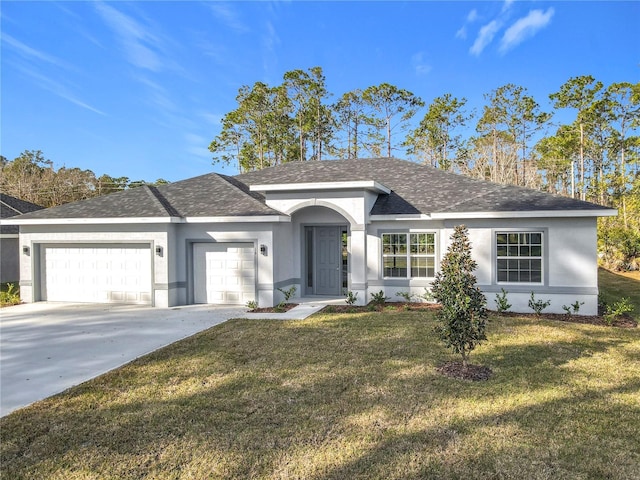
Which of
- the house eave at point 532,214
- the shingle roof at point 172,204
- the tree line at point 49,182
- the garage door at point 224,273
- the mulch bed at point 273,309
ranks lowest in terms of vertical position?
the mulch bed at point 273,309

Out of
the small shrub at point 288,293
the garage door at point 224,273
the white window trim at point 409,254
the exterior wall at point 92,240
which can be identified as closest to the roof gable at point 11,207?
the exterior wall at point 92,240

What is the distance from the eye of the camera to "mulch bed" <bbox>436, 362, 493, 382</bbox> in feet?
21.2

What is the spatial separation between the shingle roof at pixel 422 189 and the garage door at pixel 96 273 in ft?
17.7

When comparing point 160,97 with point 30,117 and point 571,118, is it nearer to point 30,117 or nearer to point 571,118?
point 30,117

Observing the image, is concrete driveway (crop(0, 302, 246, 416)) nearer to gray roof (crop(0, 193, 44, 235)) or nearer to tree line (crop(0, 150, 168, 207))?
gray roof (crop(0, 193, 44, 235))

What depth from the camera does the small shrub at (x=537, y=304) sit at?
38.5 ft

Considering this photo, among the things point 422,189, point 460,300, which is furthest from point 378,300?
point 460,300

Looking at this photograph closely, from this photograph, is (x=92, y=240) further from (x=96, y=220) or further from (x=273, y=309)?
(x=273, y=309)

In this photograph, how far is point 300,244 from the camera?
14570 mm

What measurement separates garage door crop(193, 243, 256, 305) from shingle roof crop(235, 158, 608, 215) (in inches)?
114

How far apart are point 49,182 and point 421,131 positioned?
128 ft

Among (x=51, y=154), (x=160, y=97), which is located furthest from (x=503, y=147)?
(x=51, y=154)

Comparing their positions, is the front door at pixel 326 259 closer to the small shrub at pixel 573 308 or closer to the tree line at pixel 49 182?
the small shrub at pixel 573 308

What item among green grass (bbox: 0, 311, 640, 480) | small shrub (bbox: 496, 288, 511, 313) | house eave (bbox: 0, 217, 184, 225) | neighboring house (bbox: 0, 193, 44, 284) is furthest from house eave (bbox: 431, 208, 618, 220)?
neighboring house (bbox: 0, 193, 44, 284)
